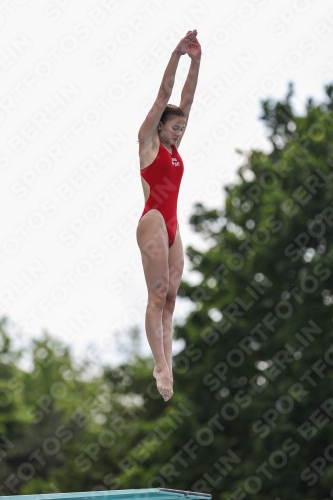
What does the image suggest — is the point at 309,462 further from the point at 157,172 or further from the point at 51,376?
the point at 51,376

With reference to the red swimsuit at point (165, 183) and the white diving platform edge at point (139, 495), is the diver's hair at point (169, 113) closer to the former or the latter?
the red swimsuit at point (165, 183)

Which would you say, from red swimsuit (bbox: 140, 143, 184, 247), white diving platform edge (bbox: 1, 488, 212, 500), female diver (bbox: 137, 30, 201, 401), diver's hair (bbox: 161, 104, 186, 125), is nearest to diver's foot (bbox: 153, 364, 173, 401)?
female diver (bbox: 137, 30, 201, 401)

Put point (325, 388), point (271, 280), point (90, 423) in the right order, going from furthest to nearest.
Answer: point (90, 423) → point (271, 280) → point (325, 388)

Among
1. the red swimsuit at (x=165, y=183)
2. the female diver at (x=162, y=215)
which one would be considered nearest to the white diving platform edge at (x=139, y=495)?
the female diver at (x=162, y=215)

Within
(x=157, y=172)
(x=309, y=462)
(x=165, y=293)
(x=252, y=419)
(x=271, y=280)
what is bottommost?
(x=309, y=462)

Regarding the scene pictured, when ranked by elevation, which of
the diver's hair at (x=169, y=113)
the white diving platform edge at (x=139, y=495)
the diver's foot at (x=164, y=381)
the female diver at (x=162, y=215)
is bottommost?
the white diving platform edge at (x=139, y=495)

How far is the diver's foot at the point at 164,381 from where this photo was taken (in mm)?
5906

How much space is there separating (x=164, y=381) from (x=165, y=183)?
1.48m

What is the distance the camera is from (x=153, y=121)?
19.8ft

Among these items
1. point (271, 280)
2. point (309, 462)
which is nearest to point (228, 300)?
point (271, 280)

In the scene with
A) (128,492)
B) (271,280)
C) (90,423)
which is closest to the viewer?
(128,492)

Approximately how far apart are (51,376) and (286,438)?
2790 centimetres

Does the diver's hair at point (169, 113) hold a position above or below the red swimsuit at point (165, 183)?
above

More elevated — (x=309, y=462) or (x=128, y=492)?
(x=128, y=492)
